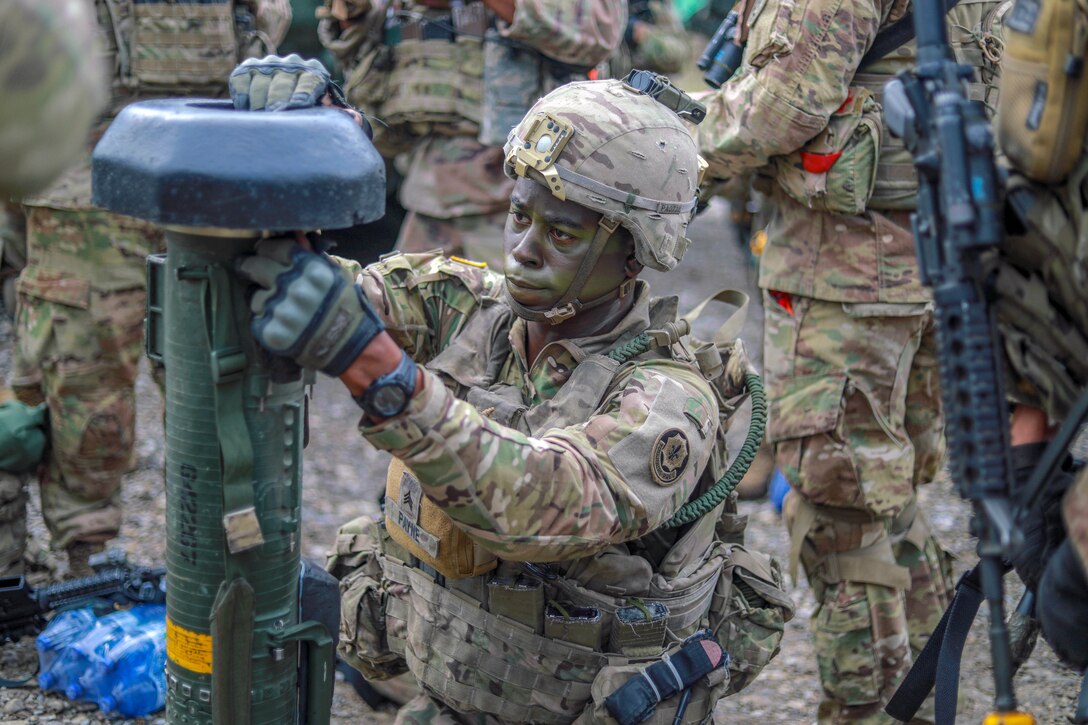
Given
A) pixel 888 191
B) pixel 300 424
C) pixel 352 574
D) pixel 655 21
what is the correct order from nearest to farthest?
pixel 300 424, pixel 352 574, pixel 888 191, pixel 655 21

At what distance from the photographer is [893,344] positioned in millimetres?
4379

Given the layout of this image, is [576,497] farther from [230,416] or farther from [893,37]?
[893,37]

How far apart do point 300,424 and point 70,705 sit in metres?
2.55

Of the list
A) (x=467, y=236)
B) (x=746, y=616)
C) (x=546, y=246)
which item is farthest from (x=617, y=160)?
(x=467, y=236)

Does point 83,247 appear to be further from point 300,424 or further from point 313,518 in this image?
point 300,424

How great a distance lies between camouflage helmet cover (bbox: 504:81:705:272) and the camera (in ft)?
10.0

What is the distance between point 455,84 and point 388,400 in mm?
4029

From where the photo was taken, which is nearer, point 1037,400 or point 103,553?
point 1037,400

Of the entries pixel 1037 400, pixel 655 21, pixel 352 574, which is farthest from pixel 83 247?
pixel 655 21

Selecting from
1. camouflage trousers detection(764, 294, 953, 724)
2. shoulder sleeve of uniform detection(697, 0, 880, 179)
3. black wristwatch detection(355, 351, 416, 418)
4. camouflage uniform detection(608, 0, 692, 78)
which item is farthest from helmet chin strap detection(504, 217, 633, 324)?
camouflage uniform detection(608, 0, 692, 78)

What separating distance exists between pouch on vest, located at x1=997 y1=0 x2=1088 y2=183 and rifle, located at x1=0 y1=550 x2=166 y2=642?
352 cm

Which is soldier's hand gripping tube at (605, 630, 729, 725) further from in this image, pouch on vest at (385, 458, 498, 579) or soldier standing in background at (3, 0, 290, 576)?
soldier standing in background at (3, 0, 290, 576)

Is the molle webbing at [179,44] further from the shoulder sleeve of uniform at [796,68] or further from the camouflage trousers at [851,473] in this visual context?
the camouflage trousers at [851,473]

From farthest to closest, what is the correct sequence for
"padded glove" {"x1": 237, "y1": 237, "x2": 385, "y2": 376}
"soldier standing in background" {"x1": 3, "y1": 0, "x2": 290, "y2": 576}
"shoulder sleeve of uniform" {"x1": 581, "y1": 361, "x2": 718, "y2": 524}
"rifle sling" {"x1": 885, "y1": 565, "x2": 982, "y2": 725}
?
1. "soldier standing in background" {"x1": 3, "y1": 0, "x2": 290, "y2": 576}
2. "rifle sling" {"x1": 885, "y1": 565, "x2": 982, "y2": 725}
3. "shoulder sleeve of uniform" {"x1": 581, "y1": 361, "x2": 718, "y2": 524}
4. "padded glove" {"x1": 237, "y1": 237, "x2": 385, "y2": 376}
